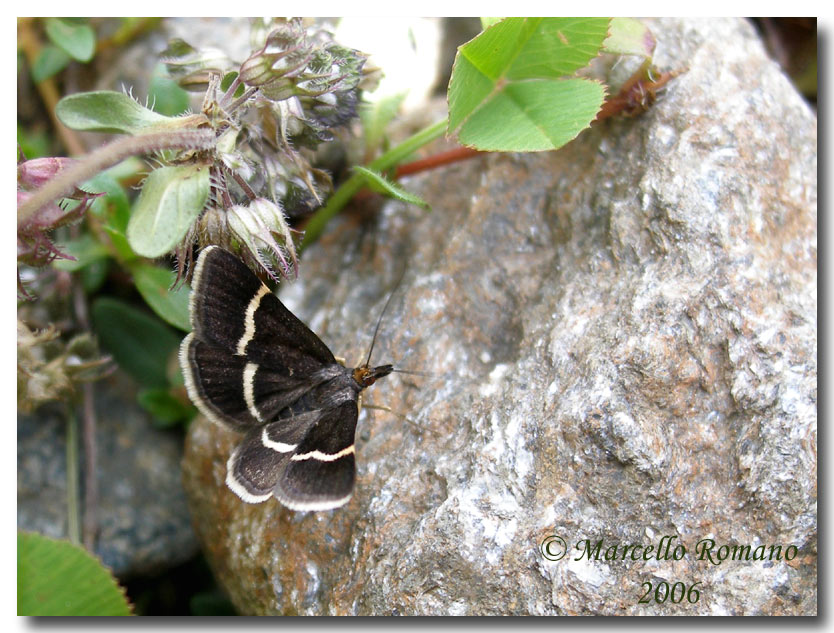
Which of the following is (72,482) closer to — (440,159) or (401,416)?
(401,416)

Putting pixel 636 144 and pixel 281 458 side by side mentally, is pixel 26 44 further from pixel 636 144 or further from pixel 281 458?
pixel 636 144

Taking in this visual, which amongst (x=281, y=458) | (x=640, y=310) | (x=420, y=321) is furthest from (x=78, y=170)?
(x=640, y=310)

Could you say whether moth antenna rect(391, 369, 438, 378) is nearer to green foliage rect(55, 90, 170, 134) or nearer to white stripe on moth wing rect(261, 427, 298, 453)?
white stripe on moth wing rect(261, 427, 298, 453)

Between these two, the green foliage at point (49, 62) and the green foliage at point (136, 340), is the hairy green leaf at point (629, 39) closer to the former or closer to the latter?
the green foliage at point (136, 340)

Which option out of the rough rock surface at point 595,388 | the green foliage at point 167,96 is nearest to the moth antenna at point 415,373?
the rough rock surface at point 595,388

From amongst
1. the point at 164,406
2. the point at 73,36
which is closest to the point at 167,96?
the point at 73,36

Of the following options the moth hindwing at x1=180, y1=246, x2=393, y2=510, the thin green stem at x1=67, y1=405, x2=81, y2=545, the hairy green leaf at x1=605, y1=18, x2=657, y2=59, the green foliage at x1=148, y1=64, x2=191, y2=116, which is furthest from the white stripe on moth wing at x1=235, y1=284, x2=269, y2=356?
the hairy green leaf at x1=605, y1=18, x2=657, y2=59
